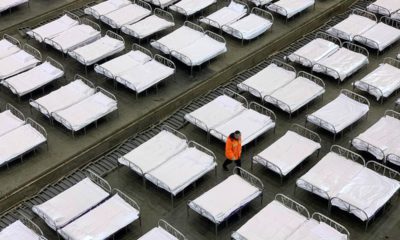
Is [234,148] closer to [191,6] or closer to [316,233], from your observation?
[316,233]

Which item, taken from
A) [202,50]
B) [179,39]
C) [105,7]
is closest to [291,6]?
[202,50]

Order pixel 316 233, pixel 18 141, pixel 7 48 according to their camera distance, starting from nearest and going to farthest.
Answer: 1. pixel 316 233
2. pixel 18 141
3. pixel 7 48

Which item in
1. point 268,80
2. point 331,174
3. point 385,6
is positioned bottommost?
point 331,174

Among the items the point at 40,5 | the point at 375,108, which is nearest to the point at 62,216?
the point at 375,108

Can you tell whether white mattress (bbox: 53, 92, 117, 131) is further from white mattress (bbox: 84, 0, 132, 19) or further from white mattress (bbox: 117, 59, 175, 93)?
white mattress (bbox: 84, 0, 132, 19)

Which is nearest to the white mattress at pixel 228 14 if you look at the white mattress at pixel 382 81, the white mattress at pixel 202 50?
the white mattress at pixel 202 50

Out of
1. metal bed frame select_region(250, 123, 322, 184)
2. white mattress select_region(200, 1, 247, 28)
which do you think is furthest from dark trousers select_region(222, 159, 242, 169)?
white mattress select_region(200, 1, 247, 28)
